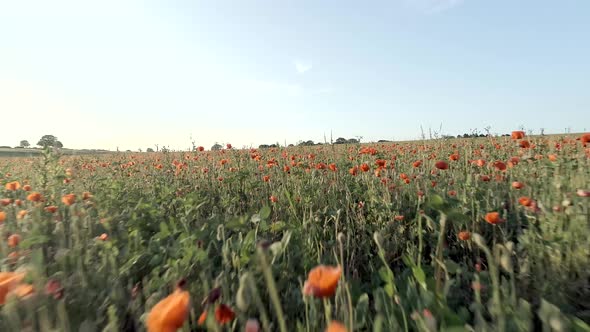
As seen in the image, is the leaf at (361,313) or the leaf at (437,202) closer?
the leaf at (361,313)

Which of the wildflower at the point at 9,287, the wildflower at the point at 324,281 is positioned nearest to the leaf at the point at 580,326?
the wildflower at the point at 324,281

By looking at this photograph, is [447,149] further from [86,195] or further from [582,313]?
[86,195]

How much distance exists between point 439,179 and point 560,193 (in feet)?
4.95

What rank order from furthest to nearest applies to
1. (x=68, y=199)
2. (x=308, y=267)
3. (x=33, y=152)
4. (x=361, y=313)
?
(x=33, y=152) < (x=68, y=199) < (x=308, y=267) < (x=361, y=313)

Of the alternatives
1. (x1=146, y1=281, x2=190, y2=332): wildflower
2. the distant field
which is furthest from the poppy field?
the distant field

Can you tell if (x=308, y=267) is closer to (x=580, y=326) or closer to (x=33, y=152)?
(x=580, y=326)

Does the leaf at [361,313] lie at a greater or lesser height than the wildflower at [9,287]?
lesser

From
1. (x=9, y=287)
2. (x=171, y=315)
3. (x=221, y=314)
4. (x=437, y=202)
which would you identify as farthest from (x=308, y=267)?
(x=9, y=287)

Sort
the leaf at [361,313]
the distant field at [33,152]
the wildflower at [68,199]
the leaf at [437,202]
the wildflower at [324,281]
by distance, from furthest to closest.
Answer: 1. the distant field at [33,152]
2. the wildflower at [68,199]
3. the leaf at [437,202]
4. the leaf at [361,313]
5. the wildflower at [324,281]

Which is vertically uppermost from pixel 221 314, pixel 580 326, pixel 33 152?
pixel 33 152

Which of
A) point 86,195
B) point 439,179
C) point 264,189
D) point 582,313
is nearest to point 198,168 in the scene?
point 264,189

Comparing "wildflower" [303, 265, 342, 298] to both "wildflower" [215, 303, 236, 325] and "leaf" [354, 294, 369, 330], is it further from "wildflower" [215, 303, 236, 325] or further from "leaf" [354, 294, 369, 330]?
"leaf" [354, 294, 369, 330]

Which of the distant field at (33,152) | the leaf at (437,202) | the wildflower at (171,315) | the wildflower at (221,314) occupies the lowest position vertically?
the wildflower at (221,314)

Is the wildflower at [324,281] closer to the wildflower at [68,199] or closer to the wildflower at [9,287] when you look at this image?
the wildflower at [9,287]
